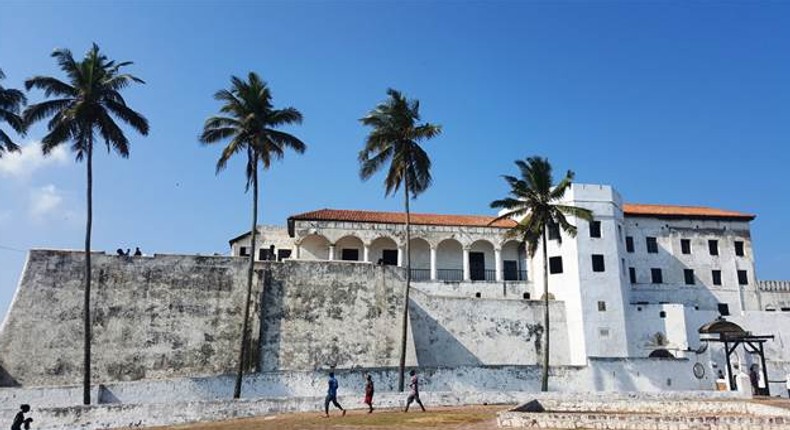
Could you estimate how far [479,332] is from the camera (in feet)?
107

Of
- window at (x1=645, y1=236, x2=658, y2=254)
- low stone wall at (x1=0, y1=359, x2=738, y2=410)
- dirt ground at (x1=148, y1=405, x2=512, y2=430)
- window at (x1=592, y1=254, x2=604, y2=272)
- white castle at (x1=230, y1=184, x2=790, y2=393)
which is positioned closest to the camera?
dirt ground at (x1=148, y1=405, x2=512, y2=430)

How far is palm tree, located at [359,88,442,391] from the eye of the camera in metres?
27.6

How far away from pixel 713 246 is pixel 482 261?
53.8 ft

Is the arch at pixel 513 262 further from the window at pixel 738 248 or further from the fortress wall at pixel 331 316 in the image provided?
the window at pixel 738 248

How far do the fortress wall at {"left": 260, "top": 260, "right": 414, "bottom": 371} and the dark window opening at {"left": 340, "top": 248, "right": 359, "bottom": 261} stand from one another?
6345 millimetres

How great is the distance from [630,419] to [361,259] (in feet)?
85.4

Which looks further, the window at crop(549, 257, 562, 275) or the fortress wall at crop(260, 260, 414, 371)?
the window at crop(549, 257, 562, 275)

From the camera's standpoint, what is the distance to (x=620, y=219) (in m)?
37.3

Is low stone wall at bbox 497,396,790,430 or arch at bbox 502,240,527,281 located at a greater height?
arch at bbox 502,240,527,281

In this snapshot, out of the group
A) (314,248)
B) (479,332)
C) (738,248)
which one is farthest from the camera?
(738,248)

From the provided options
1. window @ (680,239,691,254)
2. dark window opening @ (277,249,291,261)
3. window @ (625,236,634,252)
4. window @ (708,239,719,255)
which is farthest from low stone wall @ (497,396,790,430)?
window @ (708,239,719,255)

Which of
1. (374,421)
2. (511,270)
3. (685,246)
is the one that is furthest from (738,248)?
(374,421)

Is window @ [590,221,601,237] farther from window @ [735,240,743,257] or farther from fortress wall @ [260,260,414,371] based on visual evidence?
fortress wall @ [260,260,414,371]

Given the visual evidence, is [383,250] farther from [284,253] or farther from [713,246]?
[713,246]
